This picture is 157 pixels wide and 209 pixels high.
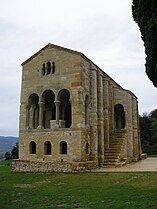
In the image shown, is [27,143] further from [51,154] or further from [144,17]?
[144,17]

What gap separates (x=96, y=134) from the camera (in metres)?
25.1

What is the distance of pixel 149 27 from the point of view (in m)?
10.9

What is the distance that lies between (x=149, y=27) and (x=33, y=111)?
18.8 m

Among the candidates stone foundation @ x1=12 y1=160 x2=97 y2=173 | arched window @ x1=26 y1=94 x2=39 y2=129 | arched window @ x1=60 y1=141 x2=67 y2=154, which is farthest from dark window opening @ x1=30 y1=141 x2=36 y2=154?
arched window @ x1=60 y1=141 x2=67 y2=154

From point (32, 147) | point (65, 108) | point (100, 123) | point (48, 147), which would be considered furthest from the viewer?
point (65, 108)

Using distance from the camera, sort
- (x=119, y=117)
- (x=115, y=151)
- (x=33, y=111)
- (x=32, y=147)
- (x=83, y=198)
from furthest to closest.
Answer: (x=119, y=117), (x=33, y=111), (x=115, y=151), (x=32, y=147), (x=83, y=198)

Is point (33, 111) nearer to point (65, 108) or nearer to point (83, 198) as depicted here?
point (65, 108)

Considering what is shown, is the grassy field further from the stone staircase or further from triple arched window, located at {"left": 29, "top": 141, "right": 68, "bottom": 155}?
the stone staircase

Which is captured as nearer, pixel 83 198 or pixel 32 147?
pixel 83 198

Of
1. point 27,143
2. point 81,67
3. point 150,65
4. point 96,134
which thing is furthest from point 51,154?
point 150,65

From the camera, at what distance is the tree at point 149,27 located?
35.7 feet

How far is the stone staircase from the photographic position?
25211 millimetres

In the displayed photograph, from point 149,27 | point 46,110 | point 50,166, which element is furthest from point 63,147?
point 149,27

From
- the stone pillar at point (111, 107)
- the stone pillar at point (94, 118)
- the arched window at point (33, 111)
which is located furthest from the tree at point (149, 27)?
the stone pillar at point (111, 107)
